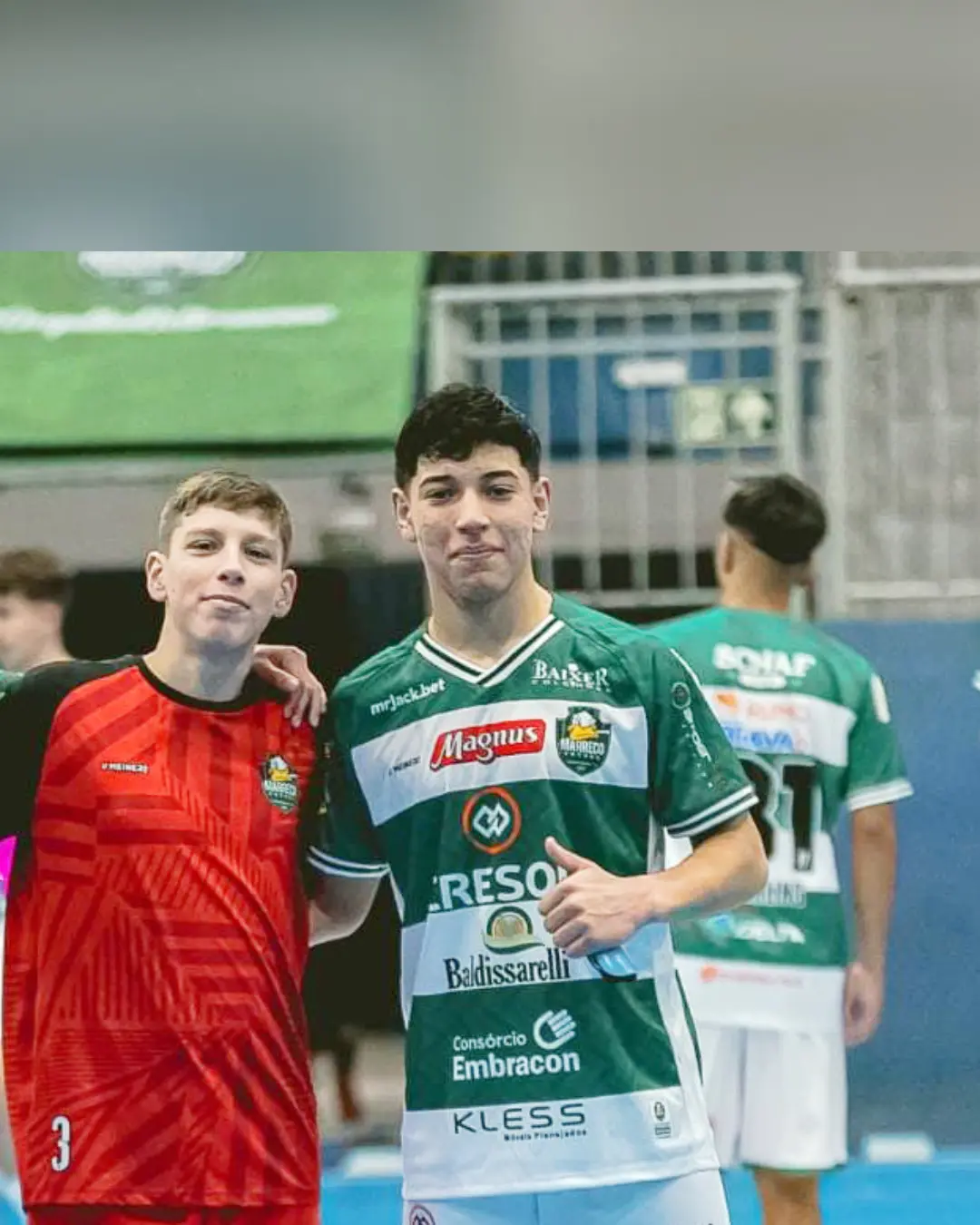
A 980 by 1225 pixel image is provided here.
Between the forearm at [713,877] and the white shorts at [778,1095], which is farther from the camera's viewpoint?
the white shorts at [778,1095]

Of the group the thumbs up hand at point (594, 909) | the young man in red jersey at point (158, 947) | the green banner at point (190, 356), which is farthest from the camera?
the green banner at point (190, 356)

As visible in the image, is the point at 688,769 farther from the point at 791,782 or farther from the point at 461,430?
the point at 461,430

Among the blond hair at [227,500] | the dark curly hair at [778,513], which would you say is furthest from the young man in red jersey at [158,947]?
the dark curly hair at [778,513]

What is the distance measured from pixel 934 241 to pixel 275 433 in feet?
3.60

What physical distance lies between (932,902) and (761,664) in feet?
1.47

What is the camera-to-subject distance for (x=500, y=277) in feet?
7.75

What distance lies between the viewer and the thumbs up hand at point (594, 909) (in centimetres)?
199

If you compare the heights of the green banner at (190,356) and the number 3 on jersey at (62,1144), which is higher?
the green banner at (190,356)

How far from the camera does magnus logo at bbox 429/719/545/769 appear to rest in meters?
2.12

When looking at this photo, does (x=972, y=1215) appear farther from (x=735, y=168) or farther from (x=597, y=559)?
(x=735, y=168)

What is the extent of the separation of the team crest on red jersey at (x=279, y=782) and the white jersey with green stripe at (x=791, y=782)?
0.62m

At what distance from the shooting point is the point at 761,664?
7.76 ft

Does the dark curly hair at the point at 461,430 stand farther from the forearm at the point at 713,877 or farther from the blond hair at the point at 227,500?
the forearm at the point at 713,877

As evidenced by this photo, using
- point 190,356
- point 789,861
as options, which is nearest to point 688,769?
point 789,861
